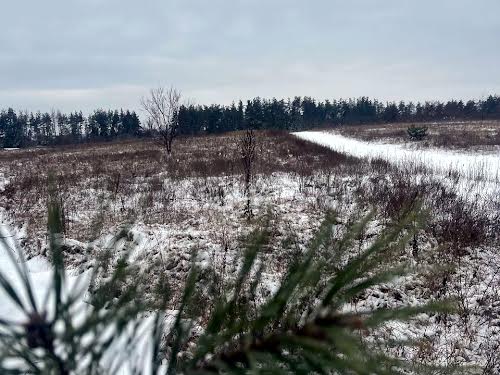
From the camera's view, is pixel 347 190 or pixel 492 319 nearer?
pixel 492 319

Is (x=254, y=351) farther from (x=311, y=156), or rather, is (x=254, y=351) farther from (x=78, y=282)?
(x=311, y=156)

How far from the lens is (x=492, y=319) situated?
4.25 meters

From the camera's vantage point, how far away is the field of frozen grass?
247 centimetres

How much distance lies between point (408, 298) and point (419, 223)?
4.80 m

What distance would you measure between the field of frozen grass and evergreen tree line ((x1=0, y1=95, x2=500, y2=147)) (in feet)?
146

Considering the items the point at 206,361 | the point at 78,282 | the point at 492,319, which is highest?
the point at 78,282

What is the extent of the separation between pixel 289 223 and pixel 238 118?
208 ft

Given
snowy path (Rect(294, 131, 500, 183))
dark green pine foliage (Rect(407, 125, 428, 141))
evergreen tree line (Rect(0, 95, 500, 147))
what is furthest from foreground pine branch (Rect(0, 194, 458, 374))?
evergreen tree line (Rect(0, 95, 500, 147))

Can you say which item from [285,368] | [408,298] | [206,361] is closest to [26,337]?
[206,361]

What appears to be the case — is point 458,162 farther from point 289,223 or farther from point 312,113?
point 312,113

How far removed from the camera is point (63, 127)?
78.9m

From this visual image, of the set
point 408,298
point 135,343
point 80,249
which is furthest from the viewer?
point 80,249

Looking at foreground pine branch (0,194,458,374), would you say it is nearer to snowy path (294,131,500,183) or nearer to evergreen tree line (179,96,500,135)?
snowy path (294,131,500,183)

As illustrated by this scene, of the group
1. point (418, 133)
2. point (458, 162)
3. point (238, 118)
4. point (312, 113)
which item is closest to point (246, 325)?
point (458, 162)
